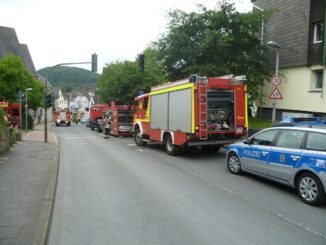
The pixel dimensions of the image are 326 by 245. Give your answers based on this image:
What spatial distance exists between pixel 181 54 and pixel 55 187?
13.8m

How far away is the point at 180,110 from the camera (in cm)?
1470

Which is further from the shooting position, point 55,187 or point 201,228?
point 55,187

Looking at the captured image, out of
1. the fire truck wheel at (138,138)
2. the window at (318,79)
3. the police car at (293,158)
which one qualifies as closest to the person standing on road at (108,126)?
the fire truck wheel at (138,138)

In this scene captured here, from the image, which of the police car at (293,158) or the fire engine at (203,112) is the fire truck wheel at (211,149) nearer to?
the fire engine at (203,112)

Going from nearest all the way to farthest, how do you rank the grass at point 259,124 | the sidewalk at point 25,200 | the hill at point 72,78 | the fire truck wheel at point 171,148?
the sidewalk at point 25,200 → the fire truck wheel at point 171,148 → the grass at point 259,124 → the hill at point 72,78

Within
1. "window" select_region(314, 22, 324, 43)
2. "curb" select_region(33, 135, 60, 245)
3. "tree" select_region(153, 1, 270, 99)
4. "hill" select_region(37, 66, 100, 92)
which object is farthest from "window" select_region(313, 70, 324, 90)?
"hill" select_region(37, 66, 100, 92)

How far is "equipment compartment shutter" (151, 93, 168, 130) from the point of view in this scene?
1620 cm

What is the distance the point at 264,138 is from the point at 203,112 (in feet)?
14.5

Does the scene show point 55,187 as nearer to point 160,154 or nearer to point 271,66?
point 160,154

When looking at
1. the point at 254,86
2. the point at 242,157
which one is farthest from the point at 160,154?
the point at 254,86

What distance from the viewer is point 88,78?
13000 cm

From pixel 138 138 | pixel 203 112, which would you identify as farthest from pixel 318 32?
pixel 138 138

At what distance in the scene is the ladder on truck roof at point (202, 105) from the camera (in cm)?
1367

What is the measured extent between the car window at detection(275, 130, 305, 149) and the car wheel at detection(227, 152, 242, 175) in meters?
1.93
